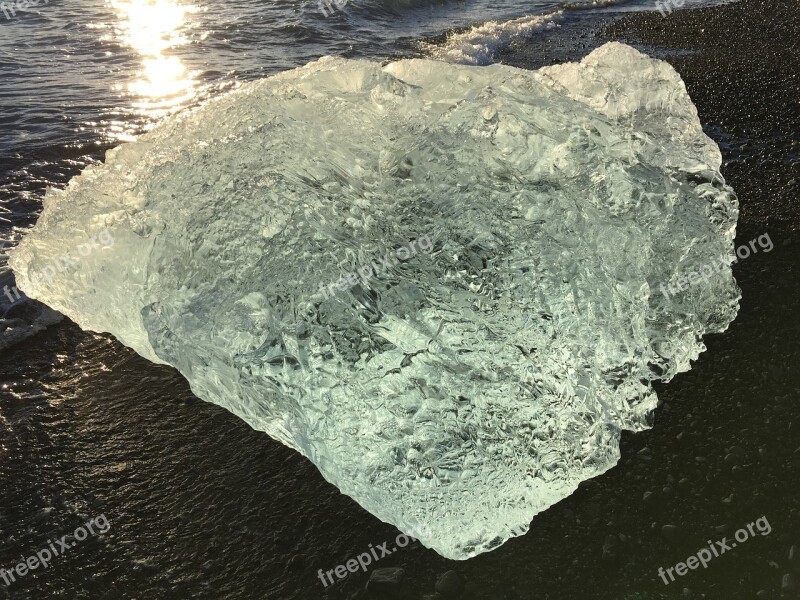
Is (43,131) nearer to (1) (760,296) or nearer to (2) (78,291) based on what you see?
(2) (78,291)

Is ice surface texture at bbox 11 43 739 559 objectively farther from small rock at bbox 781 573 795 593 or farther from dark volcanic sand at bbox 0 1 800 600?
small rock at bbox 781 573 795 593

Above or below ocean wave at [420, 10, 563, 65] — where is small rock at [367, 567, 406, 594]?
below

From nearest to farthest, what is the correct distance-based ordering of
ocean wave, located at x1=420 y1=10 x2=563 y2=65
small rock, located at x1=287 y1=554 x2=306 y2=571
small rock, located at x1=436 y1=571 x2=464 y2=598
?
1. small rock, located at x1=436 y1=571 x2=464 y2=598
2. small rock, located at x1=287 y1=554 x2=306 y2=571
3. ocean wave, located at x1=420 y1=10 x2=563 y2=65

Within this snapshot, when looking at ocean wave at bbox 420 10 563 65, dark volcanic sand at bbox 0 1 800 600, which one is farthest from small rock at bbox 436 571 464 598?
ocean wave at bbox 420 10 563 65

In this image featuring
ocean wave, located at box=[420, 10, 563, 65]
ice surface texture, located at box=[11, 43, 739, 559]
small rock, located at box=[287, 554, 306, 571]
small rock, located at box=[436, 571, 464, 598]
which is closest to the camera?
ice surface texture, located at box=[11, 43, 739, 559]

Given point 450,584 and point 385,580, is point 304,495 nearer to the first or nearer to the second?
point 385,580

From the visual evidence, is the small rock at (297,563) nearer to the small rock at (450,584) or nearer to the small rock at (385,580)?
the small rock at (385,580)

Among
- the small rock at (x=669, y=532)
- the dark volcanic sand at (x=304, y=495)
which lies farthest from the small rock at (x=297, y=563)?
the small rock at (x=669, y=532)
